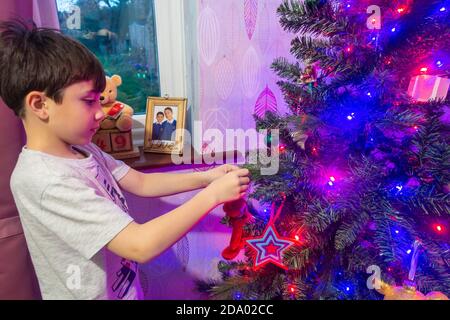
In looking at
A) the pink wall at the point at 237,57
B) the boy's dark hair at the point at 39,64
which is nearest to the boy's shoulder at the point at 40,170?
the boy's dark hair at the point at 39,64

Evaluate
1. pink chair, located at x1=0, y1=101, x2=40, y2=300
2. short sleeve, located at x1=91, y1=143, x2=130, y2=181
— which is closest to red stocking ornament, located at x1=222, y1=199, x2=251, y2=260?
short sleeve, located at x1=91, y1=143, x2=130, y2=181

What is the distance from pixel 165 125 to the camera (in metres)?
1.17

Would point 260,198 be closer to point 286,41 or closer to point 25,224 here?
point 25,224

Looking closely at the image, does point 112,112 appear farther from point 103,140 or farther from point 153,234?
point 153,234

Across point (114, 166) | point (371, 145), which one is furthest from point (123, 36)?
point (371, 145)

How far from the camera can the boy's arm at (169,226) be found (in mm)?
639

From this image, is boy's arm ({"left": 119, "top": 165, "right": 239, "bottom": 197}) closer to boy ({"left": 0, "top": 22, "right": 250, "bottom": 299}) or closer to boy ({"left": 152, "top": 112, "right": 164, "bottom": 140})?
boy ({"left": 0, "top": 22, "right": 250, "bottom": 299})

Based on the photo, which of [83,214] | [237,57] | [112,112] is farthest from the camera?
[237,57]

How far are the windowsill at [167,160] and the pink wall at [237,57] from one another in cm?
11

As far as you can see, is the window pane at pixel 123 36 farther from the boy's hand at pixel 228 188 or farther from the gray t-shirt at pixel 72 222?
the boy's hand at pixel 228 188

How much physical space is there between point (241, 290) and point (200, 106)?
0.65 metres

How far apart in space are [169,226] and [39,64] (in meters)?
0.42

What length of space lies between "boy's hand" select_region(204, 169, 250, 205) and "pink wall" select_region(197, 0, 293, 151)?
1.68ft
